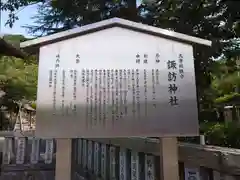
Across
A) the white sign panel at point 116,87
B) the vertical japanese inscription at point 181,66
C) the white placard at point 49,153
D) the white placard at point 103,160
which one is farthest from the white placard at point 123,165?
the white placard at point 49,153

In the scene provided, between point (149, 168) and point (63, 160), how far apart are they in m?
1.19

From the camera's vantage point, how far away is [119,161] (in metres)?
4.57

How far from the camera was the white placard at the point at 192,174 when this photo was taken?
297cm

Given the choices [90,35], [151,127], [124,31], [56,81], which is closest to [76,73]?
[56,81]

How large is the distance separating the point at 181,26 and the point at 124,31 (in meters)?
2.48

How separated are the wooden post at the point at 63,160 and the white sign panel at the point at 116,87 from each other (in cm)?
15

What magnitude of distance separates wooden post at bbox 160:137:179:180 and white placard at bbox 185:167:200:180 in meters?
0.15

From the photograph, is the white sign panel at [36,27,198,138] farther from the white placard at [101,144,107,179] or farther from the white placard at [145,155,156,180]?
the white placard at [101,144,107,179]

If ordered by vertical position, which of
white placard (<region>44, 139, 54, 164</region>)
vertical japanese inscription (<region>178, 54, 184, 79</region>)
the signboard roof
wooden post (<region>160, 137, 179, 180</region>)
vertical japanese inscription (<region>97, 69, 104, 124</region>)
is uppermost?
the signboard roof

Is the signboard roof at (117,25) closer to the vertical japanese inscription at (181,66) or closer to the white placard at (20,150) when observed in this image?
the vertical japanese inscription at (181,66)

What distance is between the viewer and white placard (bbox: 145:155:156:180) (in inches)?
143

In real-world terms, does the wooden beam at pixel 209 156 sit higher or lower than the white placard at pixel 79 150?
higher

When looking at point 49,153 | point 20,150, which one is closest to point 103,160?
point 49,153

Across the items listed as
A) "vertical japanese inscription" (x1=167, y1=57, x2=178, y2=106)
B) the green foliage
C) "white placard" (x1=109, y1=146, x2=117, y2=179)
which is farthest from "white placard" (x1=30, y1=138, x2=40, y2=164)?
"vertical japanese inscription" (x1=167, y1=57, x2=178, y2=106)
